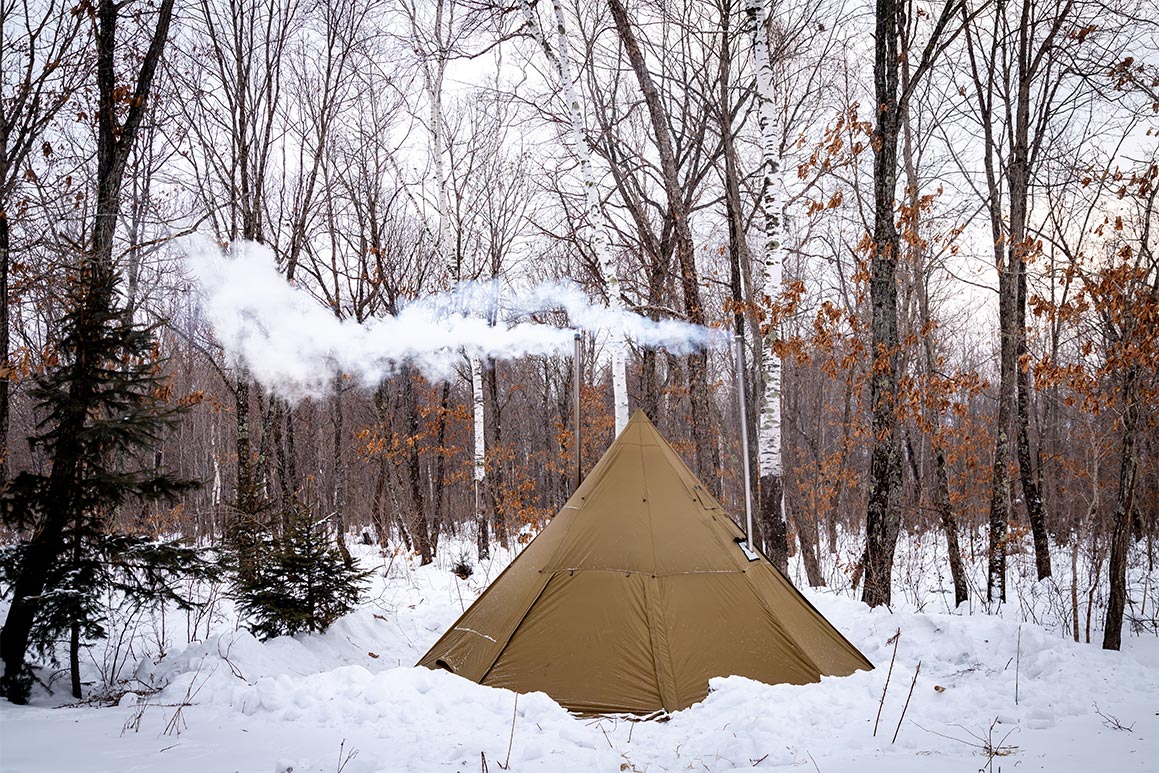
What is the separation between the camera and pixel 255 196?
40.0 feet

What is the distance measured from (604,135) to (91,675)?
10.1 metres

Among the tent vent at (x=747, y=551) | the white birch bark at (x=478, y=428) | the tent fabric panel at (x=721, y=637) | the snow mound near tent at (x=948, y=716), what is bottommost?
the snow mound near tent at (x=948, y=716)

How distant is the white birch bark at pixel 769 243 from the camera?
8148 millimetres

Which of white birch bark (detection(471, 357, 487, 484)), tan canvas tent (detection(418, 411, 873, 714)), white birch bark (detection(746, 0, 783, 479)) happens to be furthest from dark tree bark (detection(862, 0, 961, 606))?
white birch bark (detection(471, 357, 487, 484))

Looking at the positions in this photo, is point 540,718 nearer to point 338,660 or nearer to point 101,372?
point 338,660

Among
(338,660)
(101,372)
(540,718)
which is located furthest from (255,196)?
(540,718)

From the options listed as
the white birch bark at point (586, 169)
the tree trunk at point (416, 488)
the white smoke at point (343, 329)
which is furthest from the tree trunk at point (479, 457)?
the white birch bark at point (586, 169)

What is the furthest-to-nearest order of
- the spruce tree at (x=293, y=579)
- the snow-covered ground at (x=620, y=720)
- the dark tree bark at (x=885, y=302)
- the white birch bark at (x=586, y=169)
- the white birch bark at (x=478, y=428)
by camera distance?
the white birch bark at (x=478, y=428)
the white birch bark at (x=586, y=169)
the dark tree bark at (x=885, y=302)
the spruce tree at (x=293, y=579)
the snow-covered ground at (x=620, y=720)

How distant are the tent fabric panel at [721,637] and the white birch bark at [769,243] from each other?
113 inches

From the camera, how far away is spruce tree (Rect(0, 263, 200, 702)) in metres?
4.93

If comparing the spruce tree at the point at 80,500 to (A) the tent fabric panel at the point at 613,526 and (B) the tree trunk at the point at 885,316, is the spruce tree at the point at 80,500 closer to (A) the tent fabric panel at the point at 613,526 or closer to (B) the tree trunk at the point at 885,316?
(A) the tent fabric panel at the point at 613,526

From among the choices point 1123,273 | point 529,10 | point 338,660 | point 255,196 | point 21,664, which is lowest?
point 338,660

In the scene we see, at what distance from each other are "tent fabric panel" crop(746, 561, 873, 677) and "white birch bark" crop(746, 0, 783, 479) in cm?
234

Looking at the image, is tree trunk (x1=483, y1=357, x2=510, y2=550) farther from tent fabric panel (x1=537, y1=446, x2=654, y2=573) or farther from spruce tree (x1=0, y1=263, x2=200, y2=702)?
spruce tree (x1=0, y1=263, x2=200, y2=702)
